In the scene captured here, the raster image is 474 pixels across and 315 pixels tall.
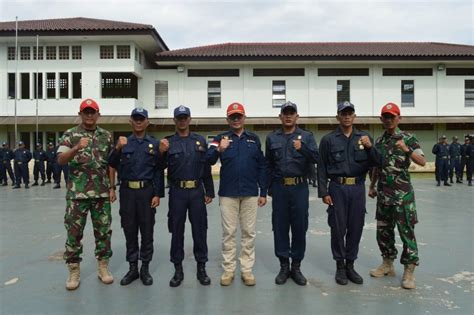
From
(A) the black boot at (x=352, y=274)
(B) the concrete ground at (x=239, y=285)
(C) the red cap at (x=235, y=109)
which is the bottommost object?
(B) the concrete ground at (x=239, y=285)

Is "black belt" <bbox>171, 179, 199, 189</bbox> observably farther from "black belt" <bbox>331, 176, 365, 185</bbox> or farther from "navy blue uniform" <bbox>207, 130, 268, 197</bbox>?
"black belt" <bbox>331, 176, 365, 185</bbox>

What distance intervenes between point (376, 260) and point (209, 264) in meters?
2.11

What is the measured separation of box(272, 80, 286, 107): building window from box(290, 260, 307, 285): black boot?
1763 cm

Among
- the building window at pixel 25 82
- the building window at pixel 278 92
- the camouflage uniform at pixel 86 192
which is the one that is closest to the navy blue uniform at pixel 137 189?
the camouflage uniform at pixel 86 192

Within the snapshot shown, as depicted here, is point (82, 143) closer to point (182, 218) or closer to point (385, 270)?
point (182, 218)

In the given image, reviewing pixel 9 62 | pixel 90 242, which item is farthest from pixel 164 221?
pixel 9 62

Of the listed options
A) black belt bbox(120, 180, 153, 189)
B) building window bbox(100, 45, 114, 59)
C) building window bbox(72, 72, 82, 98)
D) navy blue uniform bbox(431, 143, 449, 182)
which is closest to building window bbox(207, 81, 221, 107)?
building window bbox(100, 45, 114, 59)

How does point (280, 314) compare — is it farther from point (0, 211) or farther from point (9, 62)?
point (9, 62)

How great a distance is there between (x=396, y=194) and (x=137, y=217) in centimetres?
280

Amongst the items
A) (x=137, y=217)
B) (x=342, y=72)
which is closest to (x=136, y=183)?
(x=137, y=217)

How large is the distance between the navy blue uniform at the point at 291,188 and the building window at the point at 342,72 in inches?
713

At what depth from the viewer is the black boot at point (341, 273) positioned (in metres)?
3.85

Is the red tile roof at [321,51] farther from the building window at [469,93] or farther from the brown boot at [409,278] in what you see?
the brown boot at [409,278]

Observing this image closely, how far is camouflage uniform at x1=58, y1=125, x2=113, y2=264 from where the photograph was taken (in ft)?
12.6
